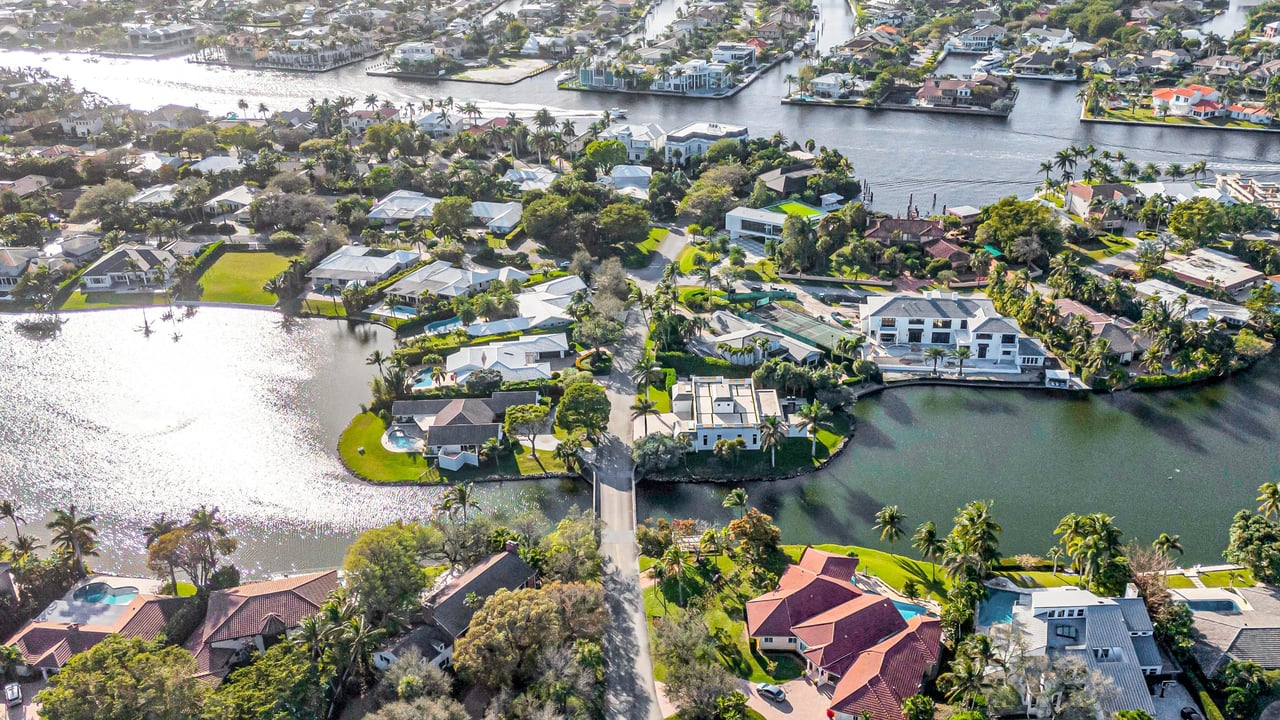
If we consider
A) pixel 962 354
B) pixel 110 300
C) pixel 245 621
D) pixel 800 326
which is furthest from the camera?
pixel 110 300

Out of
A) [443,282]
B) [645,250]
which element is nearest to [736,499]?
[443,282]

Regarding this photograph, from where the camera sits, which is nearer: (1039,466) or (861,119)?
(1039,466)

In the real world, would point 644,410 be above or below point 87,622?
above

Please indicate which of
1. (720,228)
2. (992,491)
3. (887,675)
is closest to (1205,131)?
(720,228)

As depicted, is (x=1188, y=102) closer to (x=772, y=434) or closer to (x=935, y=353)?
(x=935, y=353)

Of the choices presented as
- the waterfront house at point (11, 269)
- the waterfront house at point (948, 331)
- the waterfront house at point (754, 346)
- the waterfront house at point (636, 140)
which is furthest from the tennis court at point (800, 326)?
the waterfront house at point (11, 269)

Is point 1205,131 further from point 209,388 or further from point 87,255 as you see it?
point 87,255

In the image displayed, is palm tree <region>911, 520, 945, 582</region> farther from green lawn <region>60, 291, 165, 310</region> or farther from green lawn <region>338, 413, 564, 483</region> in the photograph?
green lawn <region>60, 291, 165, 310</region>
